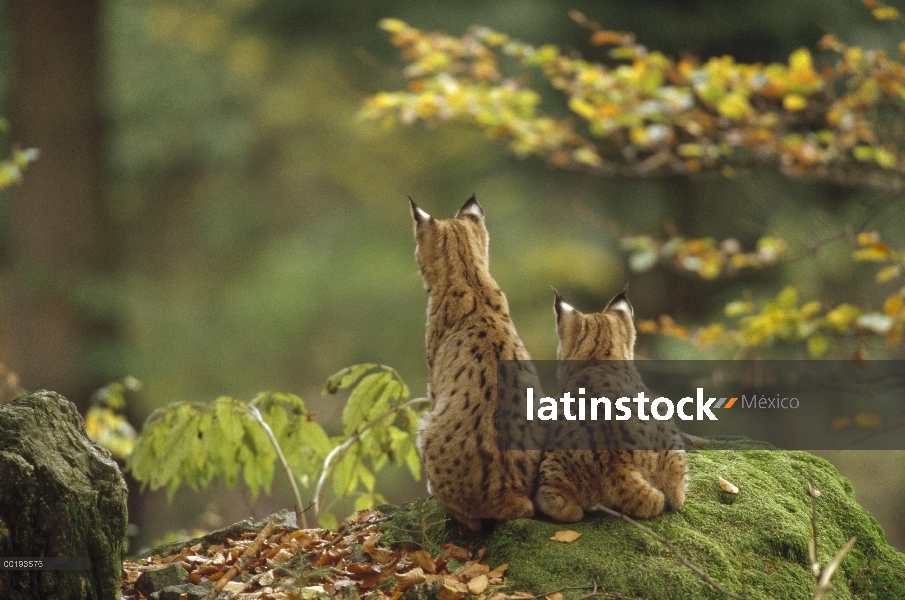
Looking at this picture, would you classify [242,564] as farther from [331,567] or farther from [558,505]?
[558,505]

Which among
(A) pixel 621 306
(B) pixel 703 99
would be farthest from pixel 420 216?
(B) pixel 703 99

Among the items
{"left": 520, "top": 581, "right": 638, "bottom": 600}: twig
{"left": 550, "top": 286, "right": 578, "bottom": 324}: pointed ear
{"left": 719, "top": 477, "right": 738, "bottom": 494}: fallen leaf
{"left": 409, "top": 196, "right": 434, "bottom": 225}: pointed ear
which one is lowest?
{"left": 520, "top": 581, "right": 638, "bottom": 600}: twig

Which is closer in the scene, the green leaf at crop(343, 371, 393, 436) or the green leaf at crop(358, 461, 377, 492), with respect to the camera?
the green leaf at crop(343, 371, 393, 436)

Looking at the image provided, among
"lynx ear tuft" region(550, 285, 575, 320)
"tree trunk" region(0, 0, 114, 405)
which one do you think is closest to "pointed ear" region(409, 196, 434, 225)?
"lynx ear tuft" region(550, 285, 575, 320)

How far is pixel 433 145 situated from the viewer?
11.7 metres

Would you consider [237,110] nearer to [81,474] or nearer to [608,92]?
[608,92]

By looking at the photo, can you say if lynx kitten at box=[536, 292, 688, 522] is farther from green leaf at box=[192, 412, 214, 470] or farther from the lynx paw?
green leaf at box=[192, 412, 214, 470]

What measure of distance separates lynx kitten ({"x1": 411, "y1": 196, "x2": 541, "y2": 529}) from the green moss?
0.18m

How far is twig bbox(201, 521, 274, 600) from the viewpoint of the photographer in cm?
332

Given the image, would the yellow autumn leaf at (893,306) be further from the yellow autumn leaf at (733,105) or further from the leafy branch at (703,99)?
the yellow autumn leaf at (733,105)

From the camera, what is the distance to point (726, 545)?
3670mm

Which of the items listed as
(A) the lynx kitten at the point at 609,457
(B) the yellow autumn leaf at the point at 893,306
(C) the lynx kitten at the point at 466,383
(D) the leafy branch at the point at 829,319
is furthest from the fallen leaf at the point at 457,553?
(B) the yellow autumn leaf at the point at 893,306

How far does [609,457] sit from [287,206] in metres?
9.73

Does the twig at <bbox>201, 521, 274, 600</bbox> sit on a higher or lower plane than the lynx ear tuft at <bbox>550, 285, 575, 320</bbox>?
lower
